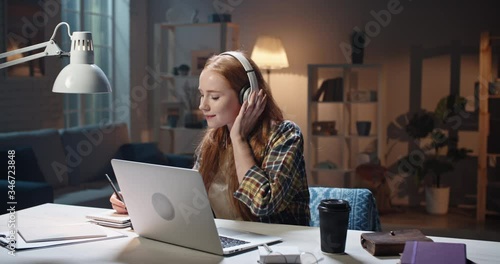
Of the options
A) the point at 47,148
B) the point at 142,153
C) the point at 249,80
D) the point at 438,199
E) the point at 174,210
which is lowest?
the point at 438,199

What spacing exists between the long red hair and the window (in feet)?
13.2

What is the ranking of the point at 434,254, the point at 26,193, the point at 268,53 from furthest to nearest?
1. the point at 268,53
2. the point at 26,193
3. the point at 434,254

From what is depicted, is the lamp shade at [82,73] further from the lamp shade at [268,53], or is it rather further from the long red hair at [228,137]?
the lamp shade at [268,53]

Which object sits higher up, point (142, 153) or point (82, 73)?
point (82, 73)

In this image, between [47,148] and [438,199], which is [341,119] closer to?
[438,199]

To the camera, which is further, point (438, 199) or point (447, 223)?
point (438, 199)

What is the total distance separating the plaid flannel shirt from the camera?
2.04 m

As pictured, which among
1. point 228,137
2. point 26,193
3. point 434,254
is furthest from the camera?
point 26,193

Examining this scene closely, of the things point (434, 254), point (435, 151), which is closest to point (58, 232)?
point (434, 254)

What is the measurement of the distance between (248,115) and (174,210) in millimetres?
591

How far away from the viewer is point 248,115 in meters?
2.21

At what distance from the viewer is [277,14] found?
6.91 meters

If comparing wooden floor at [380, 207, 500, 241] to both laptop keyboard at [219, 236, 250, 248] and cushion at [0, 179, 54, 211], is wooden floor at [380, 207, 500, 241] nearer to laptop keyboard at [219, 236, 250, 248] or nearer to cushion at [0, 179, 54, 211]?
cushion at [0, 179, 54, 211]
